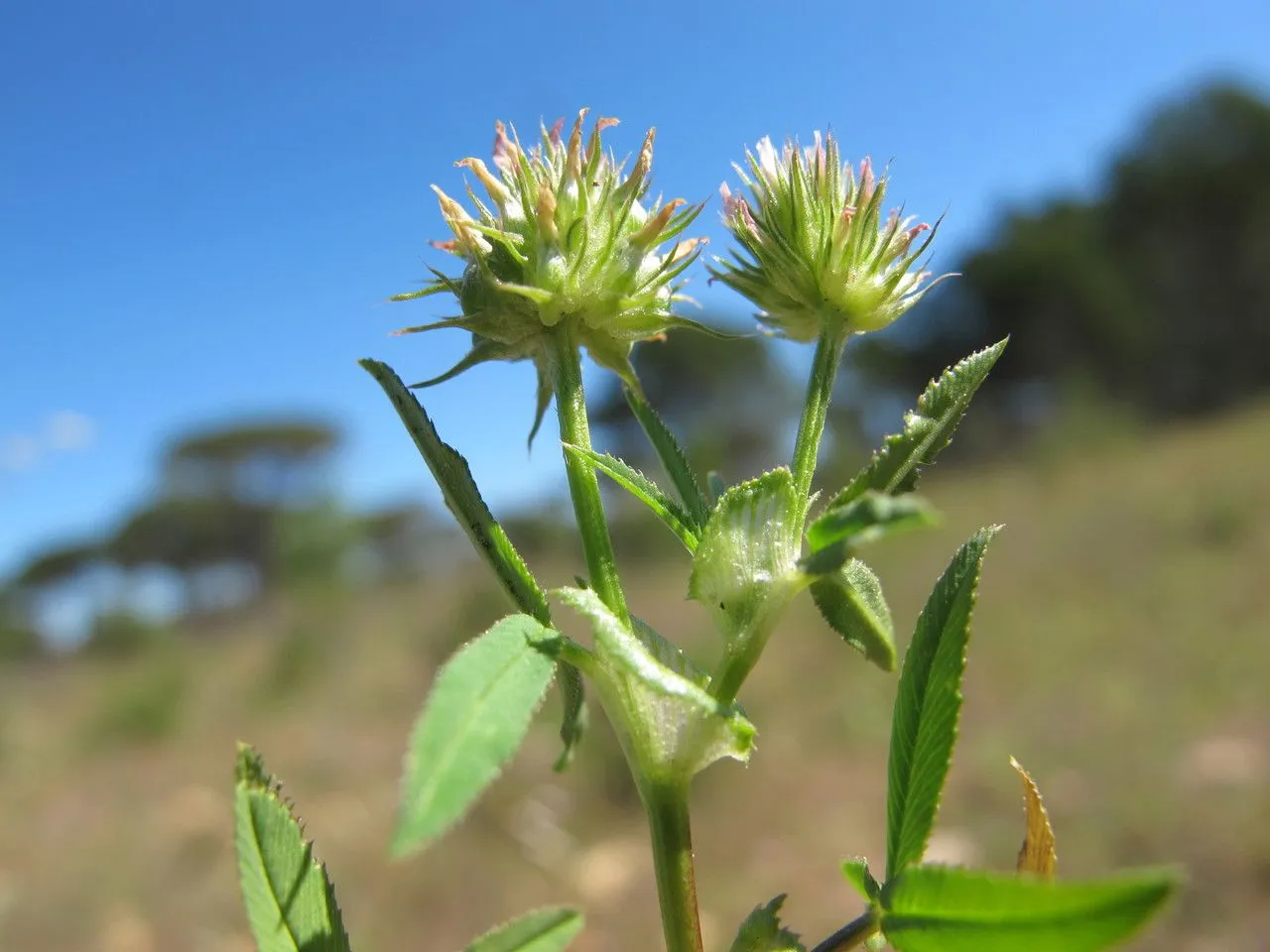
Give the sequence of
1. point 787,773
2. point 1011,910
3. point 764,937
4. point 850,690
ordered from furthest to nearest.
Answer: point 850,690 → point 787,773 → point 764,937 → point 1011,910

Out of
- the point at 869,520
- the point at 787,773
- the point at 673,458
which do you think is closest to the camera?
the point at 869,520

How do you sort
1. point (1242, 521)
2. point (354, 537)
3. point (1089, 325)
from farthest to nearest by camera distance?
1. point (1089, 325)
2. point (354, 537)
3. point (1242, 521)

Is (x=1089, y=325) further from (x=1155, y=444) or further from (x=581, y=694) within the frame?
(x=581, y=694)

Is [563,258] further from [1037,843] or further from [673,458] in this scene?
[1037,843]

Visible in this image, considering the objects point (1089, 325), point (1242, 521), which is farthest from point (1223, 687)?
point (1089, 325)

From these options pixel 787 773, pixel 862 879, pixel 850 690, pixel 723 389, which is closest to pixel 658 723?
pixel 862 879

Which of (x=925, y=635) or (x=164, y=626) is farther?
(x=164, y=626)
